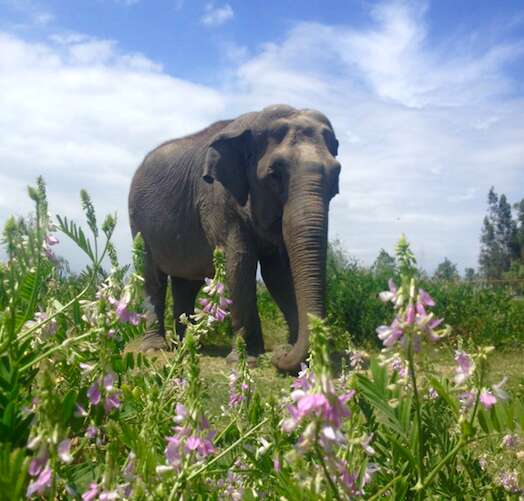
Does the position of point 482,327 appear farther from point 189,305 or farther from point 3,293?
point 3,293

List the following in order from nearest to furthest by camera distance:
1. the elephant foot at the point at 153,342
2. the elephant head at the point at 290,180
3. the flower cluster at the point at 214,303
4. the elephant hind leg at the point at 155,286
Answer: the flower cluster at the point at 214,303, the elephant head at the point at 290,180, the elephant foot at the point at 153,342, the elephant hind leg at the point at 155,286

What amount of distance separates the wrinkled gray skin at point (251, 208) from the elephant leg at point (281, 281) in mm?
13

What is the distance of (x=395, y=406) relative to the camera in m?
1.24

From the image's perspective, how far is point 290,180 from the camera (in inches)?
269

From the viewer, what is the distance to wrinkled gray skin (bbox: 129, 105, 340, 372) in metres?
6.48

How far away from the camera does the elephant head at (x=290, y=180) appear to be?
20.7ft

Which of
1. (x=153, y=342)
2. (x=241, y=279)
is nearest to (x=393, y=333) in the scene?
(x=241, y=279)

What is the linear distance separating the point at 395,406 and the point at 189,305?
29.7ft

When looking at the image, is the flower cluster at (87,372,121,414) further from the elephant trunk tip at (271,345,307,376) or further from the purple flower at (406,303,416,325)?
the elephant trunk tip at (271,345,307,376)

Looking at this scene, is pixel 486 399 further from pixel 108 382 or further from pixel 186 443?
pixel 108 382

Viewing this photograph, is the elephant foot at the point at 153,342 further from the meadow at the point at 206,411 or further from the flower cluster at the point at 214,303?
the flower cluster at the point at 214,303

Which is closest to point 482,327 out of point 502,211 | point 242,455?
point 242,455

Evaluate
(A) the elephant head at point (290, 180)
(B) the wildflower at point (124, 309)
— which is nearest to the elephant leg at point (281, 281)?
(A) the elephant head at point (290, 180)

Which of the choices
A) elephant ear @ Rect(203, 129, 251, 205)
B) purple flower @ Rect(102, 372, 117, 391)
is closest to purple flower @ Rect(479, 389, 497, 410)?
purple flower @ Rect(102, 372, 117, 391)
